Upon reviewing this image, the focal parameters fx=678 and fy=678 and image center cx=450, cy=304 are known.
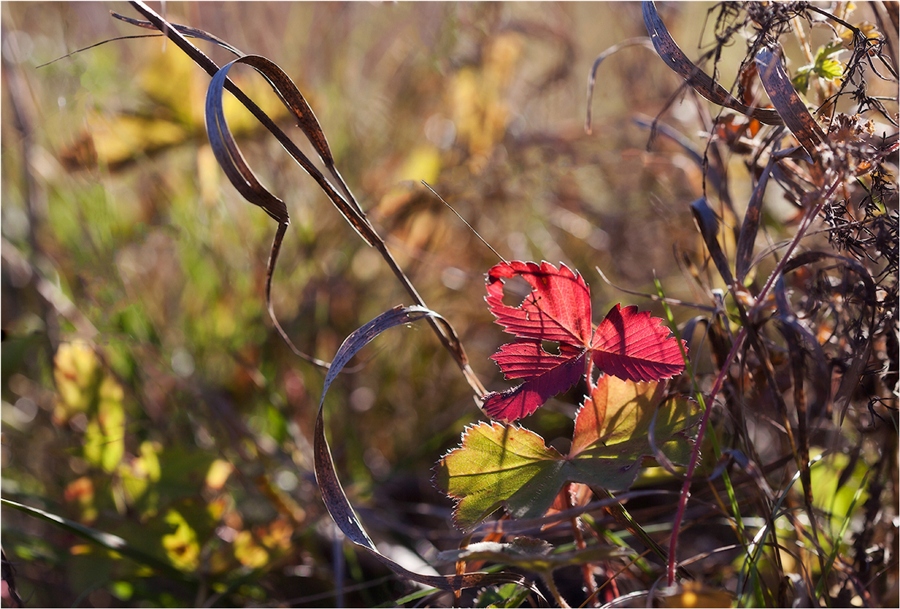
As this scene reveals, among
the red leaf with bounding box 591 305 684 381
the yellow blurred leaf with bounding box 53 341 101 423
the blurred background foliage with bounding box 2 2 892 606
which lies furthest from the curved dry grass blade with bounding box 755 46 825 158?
the yellow blurred leaf with bounding box 53 341 101 423

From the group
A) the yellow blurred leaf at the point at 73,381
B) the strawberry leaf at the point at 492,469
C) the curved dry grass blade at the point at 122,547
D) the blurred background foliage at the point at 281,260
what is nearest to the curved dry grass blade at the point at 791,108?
the strawberry leaf at the point at 492,469

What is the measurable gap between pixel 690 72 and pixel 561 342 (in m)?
0.29

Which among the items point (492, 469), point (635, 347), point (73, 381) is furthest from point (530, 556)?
point (73, 381)

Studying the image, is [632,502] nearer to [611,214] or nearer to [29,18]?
[611,214]

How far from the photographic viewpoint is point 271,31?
1.79 meters

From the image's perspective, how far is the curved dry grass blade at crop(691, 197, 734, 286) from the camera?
71 cm

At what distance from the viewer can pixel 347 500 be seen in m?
0.62

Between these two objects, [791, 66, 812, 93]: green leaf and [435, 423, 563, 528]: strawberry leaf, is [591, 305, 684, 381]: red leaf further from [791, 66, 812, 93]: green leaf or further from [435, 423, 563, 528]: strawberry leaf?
[791, 66, 812, 93]: green leaf

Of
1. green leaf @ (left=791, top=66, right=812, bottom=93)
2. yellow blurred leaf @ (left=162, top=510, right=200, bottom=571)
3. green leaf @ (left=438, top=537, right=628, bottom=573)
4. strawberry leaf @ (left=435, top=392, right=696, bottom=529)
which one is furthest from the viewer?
yellow blurred leaf @ (left=162, top=510, right=200, bottom=571)

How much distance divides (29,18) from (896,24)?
2.05 m

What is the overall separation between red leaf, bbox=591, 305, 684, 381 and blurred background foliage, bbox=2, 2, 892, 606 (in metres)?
0.43

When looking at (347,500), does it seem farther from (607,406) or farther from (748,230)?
(748,230)

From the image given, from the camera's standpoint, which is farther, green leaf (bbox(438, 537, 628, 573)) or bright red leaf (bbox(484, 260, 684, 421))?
bright red leaf (bbox(484, 260, 684, 421))

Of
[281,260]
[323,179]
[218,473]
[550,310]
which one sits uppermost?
[281,260]
